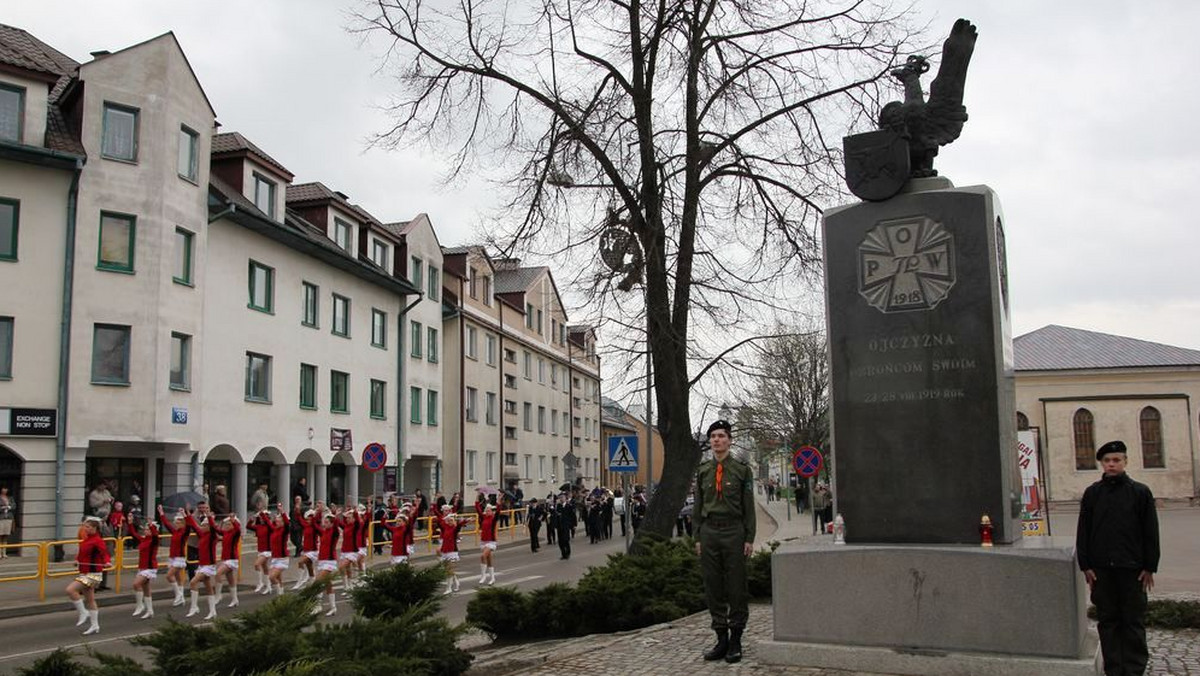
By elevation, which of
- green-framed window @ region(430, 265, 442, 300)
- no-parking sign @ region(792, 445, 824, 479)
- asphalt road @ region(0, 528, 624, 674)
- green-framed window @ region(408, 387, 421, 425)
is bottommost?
asphalt road @ region(0, 528, 624, 674)

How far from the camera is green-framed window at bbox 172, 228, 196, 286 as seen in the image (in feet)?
84.8

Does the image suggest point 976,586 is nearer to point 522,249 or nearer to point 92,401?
point 522,249

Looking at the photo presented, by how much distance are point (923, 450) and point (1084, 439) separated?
51.2 meters

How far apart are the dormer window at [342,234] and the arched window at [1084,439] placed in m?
38.7

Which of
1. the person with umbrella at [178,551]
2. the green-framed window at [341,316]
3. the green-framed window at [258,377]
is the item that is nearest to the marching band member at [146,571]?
the person with umbrella at [178,551]

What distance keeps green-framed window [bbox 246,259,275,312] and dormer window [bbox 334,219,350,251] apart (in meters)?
5.28

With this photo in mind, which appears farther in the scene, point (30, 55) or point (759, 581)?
point (30, 55)

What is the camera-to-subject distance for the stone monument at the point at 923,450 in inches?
264

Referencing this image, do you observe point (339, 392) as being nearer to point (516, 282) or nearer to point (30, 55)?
point (30, 55)

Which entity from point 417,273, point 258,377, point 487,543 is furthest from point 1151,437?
point 487,543

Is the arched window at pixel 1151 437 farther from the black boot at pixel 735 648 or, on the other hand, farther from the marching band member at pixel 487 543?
the black boot at pixel 735 648

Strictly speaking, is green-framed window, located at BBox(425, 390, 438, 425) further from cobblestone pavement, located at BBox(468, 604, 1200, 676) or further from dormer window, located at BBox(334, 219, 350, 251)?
cobblestone pavement, located at BBox(468, 604, 1200, 676)

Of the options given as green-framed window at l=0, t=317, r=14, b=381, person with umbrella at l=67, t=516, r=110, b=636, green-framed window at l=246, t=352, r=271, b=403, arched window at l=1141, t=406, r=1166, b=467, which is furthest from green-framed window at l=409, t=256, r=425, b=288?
arched window at l=1141, t=406, r=1166, b=467

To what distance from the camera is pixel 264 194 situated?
3120cm
